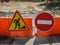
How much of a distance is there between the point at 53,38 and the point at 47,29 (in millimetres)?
803

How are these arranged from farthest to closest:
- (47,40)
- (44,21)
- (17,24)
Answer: (17,24)
(47,40)
(44,21)

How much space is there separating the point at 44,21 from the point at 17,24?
1.15 meters

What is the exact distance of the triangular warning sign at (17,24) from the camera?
9.30 meters

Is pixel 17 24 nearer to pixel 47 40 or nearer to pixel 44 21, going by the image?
pixel 44 21

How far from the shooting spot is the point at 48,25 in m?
8.87

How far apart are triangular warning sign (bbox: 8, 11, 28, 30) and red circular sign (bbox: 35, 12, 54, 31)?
66cm

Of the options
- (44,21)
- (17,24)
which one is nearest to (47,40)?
(44,21)

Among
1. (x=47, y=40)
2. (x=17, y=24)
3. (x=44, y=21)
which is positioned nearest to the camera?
(x=44, y=21)

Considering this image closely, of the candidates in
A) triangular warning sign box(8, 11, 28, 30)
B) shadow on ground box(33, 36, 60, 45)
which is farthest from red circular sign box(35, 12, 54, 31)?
triangular warning sign box(8, 11, 28, 30)

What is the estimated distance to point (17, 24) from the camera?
31.0ft

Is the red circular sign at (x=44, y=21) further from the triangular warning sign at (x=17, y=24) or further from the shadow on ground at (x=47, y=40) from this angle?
the triangular warning sign at (x=17, y=24)

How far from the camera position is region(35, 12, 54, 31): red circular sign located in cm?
887

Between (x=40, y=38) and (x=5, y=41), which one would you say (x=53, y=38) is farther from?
(x=5, y=41)

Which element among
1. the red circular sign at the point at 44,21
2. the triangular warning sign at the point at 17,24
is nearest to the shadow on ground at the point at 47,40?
the red circular sign at the point at 44,21
